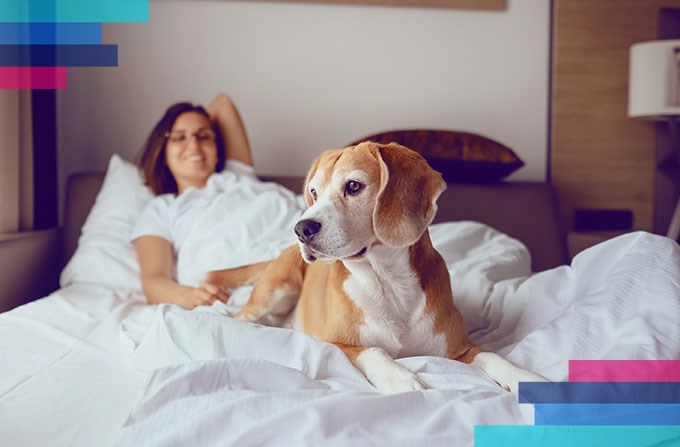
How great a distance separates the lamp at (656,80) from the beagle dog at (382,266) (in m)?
1.79

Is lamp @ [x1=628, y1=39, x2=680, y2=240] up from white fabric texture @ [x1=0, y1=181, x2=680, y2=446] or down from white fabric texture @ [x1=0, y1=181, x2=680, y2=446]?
up

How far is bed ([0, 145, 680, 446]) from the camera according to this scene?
1.02 metres

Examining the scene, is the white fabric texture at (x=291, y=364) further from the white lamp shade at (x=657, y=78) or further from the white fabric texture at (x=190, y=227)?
the white lamp shade at (x=657, y=78)

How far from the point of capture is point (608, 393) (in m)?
1.08

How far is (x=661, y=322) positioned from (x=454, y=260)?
85 cm

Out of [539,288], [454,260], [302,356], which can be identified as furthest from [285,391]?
[454,260]

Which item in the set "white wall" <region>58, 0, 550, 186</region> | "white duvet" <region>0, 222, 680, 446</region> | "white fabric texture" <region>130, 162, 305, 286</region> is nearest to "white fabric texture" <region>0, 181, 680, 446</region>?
"white duvet" <region>0, 222, 680, 446</region>

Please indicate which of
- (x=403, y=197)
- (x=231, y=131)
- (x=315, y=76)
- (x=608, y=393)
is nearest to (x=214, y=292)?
(x=403, y=197)

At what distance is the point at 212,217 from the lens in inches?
90.4

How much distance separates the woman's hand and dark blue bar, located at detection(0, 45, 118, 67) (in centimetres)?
106

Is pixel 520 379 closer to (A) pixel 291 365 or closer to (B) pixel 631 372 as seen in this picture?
(B) pixel 631 372

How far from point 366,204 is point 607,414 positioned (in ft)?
1.78

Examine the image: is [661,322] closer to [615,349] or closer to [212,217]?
[615,349]

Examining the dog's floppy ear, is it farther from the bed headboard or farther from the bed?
the bed headboard
